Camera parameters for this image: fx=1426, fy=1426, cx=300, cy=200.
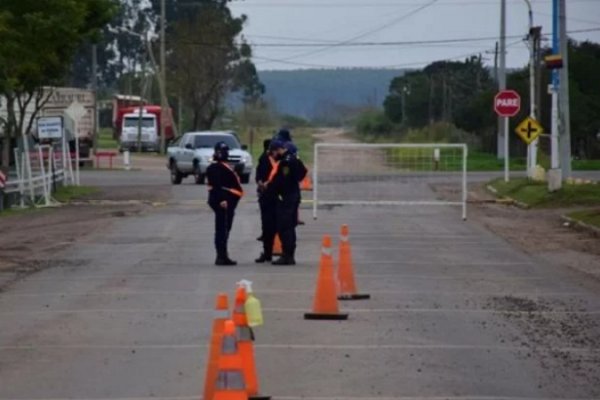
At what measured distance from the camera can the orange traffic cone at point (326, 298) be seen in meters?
14.5

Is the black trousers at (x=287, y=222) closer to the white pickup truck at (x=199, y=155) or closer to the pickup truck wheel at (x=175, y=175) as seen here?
the white pickup truck at (x=199, y=155)

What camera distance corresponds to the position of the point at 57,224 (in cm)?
3038

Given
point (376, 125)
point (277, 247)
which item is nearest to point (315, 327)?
point (277, 247)

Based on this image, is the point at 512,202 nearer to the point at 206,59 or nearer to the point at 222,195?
the point at 222,195

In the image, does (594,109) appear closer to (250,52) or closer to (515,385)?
(250,52)

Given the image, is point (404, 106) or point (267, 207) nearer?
point (267, 207)

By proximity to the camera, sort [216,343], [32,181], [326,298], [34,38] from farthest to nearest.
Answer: [34,38], [32,181], [326,298], [216,343]

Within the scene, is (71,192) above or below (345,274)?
below

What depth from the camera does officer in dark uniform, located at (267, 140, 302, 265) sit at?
2023 centimetres

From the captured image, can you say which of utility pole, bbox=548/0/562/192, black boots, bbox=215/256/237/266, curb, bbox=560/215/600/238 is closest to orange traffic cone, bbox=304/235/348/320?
black boots, bbox=215/256/237/266

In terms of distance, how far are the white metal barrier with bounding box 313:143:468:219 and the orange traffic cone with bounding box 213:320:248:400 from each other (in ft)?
79.5

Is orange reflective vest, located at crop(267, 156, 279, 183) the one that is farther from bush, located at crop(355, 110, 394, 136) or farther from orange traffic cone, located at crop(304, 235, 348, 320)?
bush, located at crop(355, 110, 394, 136)

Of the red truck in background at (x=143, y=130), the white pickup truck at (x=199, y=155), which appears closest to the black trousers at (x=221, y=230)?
the white pickup truck at (x=199, y=155)

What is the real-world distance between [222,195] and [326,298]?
254 inches
